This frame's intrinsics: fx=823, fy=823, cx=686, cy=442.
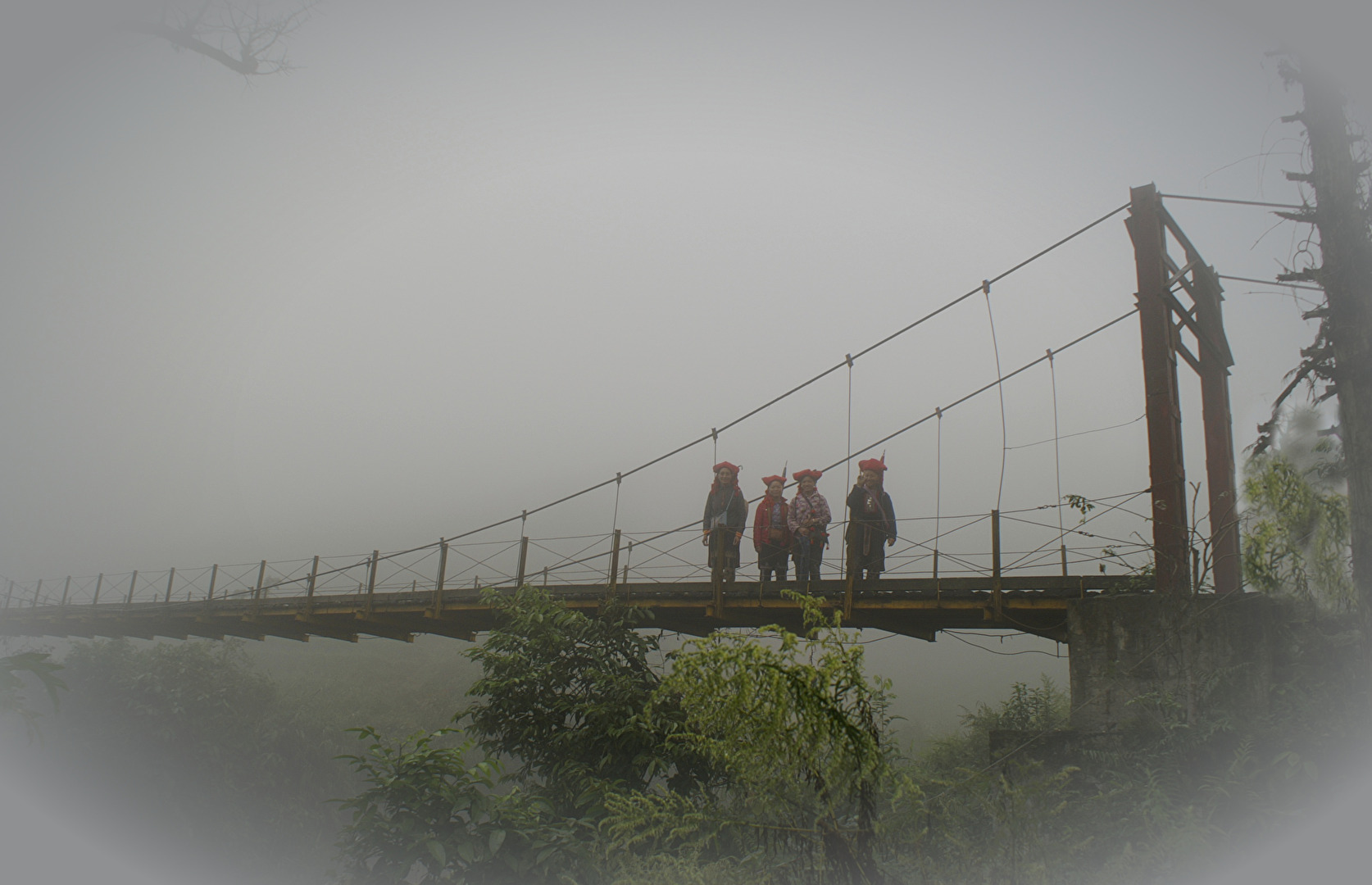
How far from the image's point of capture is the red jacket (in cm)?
877

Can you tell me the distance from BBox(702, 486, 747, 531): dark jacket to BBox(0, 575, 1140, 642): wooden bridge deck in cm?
78

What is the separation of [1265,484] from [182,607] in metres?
18.0

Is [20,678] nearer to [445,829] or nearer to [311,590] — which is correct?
[445,829]

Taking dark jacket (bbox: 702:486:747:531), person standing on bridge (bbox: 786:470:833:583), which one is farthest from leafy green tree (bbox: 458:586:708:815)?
person standing on bridge (bbox: 786:470:833:583)

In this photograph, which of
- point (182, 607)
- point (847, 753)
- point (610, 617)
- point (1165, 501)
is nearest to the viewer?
point (847, 753)

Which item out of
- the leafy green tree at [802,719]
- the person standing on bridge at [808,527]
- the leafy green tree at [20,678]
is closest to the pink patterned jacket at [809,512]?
the person standing on bridge at [808,527]

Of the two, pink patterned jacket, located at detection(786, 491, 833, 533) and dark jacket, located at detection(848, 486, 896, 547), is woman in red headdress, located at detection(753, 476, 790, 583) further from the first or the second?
dark jacket, located at detection(848, 486, 896, 547)

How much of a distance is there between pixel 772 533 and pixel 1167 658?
3.88m

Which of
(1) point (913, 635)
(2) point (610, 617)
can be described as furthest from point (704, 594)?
(1) point (913, 635)

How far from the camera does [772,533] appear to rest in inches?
349

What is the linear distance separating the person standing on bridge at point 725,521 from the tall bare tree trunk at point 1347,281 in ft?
17.2

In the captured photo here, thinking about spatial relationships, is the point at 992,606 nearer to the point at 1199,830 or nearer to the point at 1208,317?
the point at 1199,830

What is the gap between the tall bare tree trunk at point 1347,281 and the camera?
4.77 metres

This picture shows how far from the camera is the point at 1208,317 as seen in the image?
834cm
